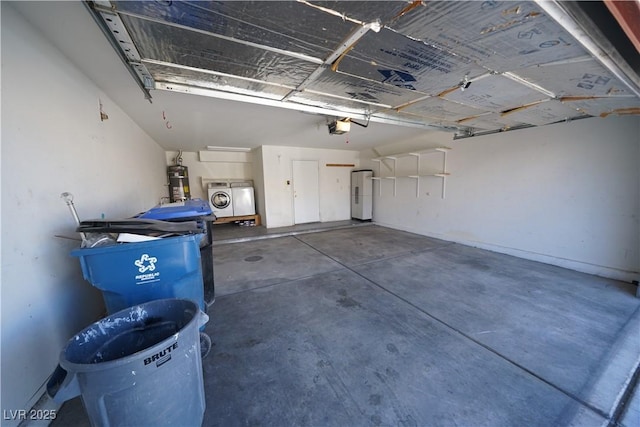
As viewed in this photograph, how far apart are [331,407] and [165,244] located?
139 cm

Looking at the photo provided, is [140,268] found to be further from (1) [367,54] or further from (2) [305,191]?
(2) [305,191]

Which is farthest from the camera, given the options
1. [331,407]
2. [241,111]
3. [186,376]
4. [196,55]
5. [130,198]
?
[241,111]

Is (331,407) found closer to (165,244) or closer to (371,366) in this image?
(371,366)

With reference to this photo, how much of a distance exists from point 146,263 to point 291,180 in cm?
508

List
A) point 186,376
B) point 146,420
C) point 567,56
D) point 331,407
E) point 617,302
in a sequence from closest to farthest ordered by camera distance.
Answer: point 146,420 → point 186,376 → point 331,407 → point 567,56 → point 617,302

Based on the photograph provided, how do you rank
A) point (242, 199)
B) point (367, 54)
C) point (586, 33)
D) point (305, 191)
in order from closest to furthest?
point (586, 33) < point (367, 54) < point (242, 199) < point (305, 191)

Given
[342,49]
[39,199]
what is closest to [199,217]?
[39,199]

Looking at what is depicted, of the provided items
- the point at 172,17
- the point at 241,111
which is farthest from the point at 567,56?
the point at 241,111

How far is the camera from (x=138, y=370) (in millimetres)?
811

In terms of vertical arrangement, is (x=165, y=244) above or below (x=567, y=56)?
below

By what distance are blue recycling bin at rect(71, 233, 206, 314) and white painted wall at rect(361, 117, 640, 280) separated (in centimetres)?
462

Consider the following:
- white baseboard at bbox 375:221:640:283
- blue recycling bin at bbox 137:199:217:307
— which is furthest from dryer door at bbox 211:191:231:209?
white baseboard at bbox 375:221:640:283

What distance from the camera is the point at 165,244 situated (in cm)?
142

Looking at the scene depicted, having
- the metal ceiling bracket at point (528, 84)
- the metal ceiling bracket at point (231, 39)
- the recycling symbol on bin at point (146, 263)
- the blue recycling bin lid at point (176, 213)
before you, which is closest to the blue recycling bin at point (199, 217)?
the blue recycling bin lid at point (176, 213)
